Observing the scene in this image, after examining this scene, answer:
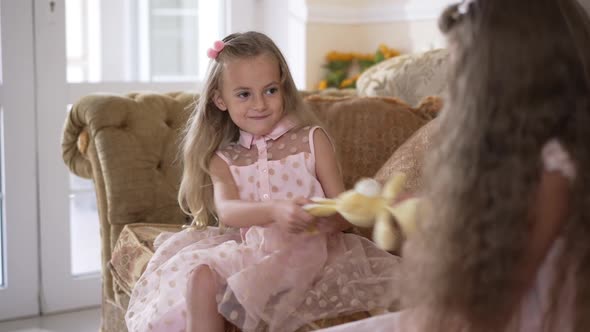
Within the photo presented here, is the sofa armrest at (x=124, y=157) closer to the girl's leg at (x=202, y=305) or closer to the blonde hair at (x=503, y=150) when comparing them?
the girl's leg at (x=202, y=305)

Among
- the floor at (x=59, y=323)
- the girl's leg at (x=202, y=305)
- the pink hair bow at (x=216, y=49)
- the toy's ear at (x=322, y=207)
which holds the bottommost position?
the floor at (x=59, y=323)

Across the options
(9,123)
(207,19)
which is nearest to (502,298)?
(9,123)

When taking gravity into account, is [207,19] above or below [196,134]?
above

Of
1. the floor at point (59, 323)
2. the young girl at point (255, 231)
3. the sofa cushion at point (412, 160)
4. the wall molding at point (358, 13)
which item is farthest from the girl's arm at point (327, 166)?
the wall molding at point (358, 13)

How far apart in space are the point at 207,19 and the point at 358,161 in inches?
71.9

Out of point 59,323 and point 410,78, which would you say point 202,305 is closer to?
point 410,78

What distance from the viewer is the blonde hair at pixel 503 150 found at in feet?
3.53

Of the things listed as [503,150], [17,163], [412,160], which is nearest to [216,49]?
[412,160]

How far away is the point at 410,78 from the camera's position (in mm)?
2963

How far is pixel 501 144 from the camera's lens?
1087 mm

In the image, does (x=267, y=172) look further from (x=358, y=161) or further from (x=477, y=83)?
(x=477, y=83)

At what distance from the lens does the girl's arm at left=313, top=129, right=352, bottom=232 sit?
6.93 feet

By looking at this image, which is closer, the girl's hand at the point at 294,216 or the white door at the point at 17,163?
the girl's hand at the point at 294,216

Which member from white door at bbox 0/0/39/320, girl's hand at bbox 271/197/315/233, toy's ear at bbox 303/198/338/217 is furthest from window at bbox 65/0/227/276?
toy's ear at bbox 303/198/338/217
